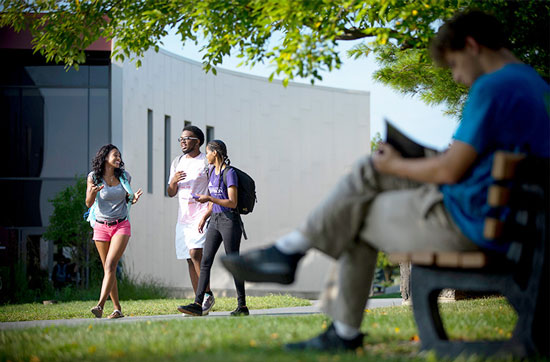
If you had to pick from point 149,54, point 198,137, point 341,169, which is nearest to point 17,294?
point 198,137

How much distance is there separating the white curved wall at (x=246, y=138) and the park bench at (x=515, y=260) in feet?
61.1

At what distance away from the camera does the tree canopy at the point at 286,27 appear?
6.96 m

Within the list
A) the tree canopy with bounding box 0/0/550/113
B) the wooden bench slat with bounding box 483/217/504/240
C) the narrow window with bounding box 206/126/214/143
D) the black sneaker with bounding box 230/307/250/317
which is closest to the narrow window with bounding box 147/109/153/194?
the narrow window with bounding box 206/126/214/143

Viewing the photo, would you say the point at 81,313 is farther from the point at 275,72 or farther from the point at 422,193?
the point at 422,193

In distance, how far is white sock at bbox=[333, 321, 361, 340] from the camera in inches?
131

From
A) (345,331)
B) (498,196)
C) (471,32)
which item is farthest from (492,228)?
(471,32)

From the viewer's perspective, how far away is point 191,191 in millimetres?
8828

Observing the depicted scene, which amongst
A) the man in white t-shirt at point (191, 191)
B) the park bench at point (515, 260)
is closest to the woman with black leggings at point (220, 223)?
the man in white t-shirt at point (191, 191)

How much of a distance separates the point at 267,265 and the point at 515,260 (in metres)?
1.12

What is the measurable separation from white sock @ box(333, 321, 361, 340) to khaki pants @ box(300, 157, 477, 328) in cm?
4

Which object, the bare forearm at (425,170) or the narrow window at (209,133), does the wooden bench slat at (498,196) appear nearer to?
the bare forearm at (425,170)

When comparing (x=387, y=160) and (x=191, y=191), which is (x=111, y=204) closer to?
(x=191, y=191)

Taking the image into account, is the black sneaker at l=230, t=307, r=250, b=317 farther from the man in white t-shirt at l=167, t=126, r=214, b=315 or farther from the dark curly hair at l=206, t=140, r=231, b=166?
the dark curly hair at l=206, t=140, r=231, b=166

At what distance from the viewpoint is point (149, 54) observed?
23.2 metres
